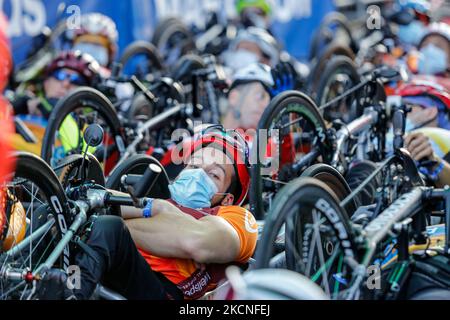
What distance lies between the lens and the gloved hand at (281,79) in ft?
23.0

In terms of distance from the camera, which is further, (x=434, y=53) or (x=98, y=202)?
(x=434, y=53)

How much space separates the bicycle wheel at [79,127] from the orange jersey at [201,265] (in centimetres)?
162

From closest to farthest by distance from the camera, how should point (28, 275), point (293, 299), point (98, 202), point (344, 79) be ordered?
point (293, 299) → point (28, 275) → point (98, 202) → point (344, 79)

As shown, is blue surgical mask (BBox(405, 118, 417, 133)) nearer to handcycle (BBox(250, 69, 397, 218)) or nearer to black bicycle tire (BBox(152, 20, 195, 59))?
handcycle (BBox(250, 69, 397, 218))

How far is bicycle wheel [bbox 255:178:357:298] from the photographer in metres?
3.69

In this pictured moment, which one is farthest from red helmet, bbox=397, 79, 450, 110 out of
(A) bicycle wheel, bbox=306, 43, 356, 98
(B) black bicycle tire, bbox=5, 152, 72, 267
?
(B) black bicycle tire, bbox=5, 152, 72, 267

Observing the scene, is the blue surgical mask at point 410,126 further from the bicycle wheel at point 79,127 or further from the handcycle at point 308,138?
the bicycle wheel at point 79,127

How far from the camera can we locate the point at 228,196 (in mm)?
4957

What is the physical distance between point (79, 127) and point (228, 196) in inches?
76.5

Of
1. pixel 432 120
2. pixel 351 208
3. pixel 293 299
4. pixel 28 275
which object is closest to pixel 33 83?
pixel 432 120

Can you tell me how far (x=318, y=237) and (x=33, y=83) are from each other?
7113 millimetres

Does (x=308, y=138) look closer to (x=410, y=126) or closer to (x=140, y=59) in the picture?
(x=410, y=126)

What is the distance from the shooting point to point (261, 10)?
500 inches

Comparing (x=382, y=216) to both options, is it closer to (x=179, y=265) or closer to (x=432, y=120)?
(x=179, y=265)
